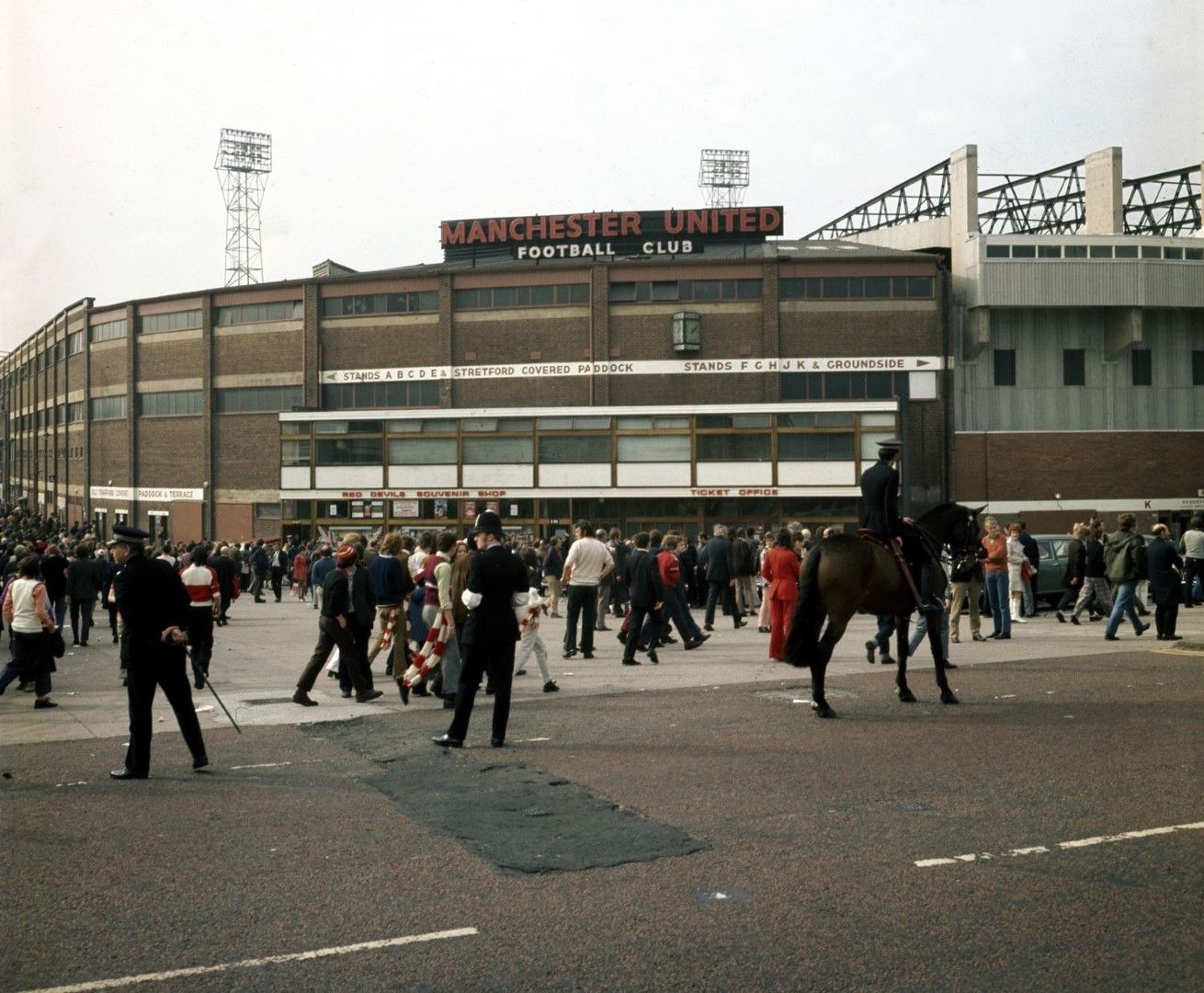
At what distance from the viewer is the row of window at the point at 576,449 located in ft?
171

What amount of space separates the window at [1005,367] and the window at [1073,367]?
7.89ft

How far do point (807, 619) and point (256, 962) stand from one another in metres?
7.39

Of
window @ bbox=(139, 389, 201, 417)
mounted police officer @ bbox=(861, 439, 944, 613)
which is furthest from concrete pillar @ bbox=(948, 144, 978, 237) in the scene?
mounted police officer @ bbox=(861, 439, 944, 613)

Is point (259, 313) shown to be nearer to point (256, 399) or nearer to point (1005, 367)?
point (256, 399)

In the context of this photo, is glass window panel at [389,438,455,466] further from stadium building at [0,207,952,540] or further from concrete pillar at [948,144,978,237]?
concrete pillar at [948,144,978,237]

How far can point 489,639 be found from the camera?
1025 cm

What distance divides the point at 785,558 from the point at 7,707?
10058mm

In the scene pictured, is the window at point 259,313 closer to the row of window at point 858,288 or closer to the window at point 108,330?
the window at point 108,330

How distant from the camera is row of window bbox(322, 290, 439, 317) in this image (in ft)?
190

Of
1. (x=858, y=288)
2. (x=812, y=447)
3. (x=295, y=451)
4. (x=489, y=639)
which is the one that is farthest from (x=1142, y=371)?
(x=489, y=639)

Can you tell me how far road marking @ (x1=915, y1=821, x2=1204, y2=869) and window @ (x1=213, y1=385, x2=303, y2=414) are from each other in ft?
181

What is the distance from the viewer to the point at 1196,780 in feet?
27.6

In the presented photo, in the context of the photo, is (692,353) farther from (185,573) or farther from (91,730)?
(91,730)

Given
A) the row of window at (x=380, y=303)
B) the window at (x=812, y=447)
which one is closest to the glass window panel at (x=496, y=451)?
the row of window at (x=380, y=303)
